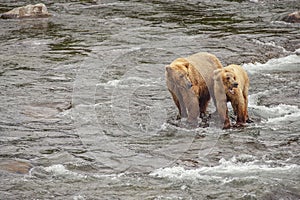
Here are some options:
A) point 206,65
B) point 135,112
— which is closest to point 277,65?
point 206,65

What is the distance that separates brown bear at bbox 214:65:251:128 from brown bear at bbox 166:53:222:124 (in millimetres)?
396

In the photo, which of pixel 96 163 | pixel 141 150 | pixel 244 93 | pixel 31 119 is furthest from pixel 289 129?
pixel 31 119

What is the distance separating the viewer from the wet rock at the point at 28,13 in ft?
71.6

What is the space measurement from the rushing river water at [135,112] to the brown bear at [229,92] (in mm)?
287

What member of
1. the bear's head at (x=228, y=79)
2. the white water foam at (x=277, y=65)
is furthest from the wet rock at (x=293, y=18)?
the bear's head at (x=228, y=79)

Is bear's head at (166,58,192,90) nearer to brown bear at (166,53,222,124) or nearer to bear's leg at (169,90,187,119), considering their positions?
brown bear at (166,53,222,124)

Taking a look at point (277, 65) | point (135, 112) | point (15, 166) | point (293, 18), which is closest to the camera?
point (15, 166)

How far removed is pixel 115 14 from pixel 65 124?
11532 mm

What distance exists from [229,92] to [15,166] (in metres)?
3.55

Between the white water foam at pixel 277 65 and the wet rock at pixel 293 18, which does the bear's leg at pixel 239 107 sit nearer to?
the white water foam at pixel 277 65

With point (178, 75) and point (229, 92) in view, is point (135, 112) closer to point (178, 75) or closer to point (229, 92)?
point (178, 75)

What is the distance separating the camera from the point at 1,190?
8.31m

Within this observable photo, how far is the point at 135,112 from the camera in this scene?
11.8m

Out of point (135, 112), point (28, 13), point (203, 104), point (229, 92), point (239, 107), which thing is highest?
point (28, 13)
